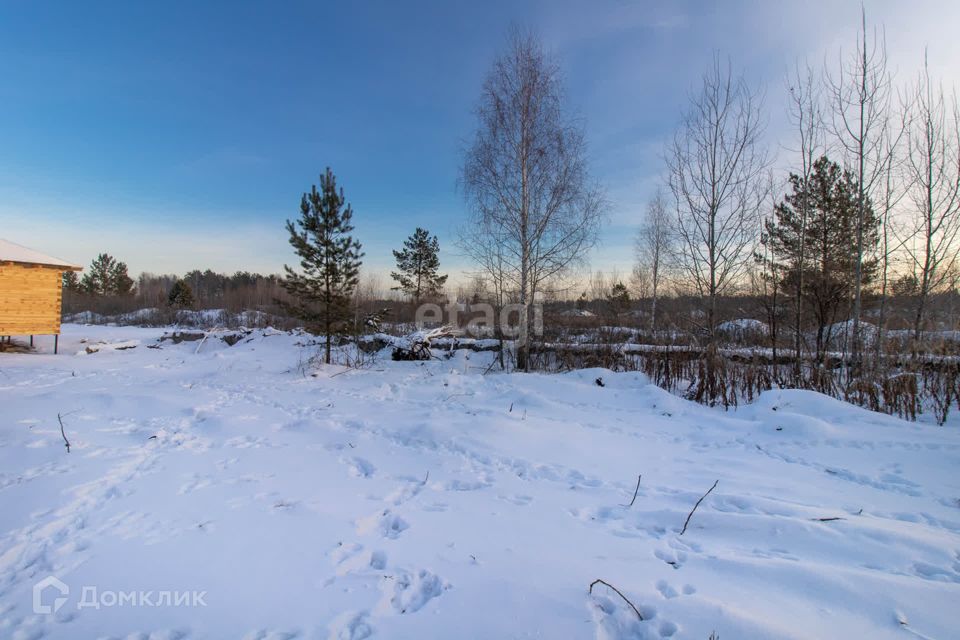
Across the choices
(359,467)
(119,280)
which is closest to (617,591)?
(359,467)

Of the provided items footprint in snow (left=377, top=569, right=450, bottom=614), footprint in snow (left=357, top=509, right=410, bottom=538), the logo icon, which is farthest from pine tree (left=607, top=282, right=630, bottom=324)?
the logo icon

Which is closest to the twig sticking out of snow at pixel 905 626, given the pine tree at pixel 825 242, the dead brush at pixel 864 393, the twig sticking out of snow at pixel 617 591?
the twig sticking out of snow at pixel 617 591

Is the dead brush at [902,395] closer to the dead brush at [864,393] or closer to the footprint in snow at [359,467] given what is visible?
the dead brush at [864,393]

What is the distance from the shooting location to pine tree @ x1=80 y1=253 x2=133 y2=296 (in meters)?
43.4

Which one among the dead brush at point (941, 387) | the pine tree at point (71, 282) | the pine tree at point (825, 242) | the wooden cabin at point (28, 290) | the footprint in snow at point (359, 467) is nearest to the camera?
the footprint in snow at point (359, 467)

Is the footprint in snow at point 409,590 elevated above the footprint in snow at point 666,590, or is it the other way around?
the footprint in snow at point 666,590

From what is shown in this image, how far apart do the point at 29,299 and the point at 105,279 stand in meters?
41.7

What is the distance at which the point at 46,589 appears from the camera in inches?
85.4

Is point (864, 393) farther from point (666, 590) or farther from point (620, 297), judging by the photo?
point (620, 297)

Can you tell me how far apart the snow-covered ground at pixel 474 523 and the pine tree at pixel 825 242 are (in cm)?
531

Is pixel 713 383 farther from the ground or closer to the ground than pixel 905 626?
farther from the ground

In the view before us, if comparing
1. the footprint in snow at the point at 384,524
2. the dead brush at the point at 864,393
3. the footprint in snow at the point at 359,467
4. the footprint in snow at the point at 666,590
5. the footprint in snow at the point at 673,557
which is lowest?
the footprint in snow at the point at 359,467

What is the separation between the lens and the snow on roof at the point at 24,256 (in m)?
12.5

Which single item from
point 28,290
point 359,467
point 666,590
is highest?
point 28,290
